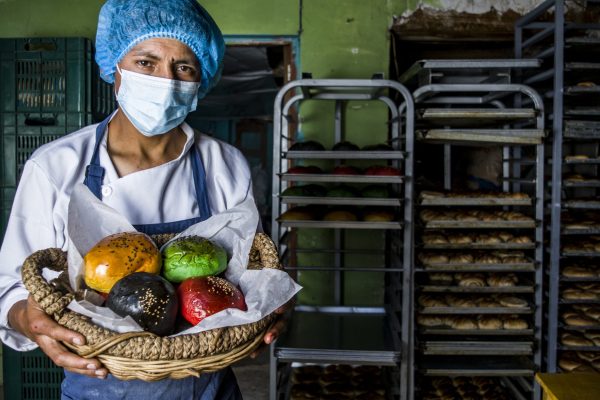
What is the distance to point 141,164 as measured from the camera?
56.9 inches

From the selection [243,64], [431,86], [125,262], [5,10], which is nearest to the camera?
[125,262]

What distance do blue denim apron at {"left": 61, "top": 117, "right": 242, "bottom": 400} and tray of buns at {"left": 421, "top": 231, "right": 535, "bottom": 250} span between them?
1561mm

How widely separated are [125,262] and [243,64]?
408 centimetres

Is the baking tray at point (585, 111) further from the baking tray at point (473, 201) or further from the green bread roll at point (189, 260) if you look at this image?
the green bread roll at point (189, 260)

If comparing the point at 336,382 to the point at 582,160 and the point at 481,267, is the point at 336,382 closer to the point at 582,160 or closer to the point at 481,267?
the point at 481,267

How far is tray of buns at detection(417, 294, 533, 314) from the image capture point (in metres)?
2.75

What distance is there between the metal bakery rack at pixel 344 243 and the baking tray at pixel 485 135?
0.12 m

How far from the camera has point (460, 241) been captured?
2.77 metres

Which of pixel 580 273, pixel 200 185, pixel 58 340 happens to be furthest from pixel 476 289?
pixel 58 340

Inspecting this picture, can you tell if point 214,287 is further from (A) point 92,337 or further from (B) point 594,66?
(B) point 594,66

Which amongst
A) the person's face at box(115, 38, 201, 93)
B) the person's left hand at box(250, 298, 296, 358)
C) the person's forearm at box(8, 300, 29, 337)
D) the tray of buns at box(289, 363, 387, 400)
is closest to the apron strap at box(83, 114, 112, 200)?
the person's face at box(115, 38, 201, 93)

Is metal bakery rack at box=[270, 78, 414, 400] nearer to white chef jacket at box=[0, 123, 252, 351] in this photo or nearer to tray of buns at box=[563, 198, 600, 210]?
tray of buns at box=[563, 198, 600, 210]

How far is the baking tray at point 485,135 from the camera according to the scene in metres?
2.63

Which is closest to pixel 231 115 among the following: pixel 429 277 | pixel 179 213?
pixel 429 277
